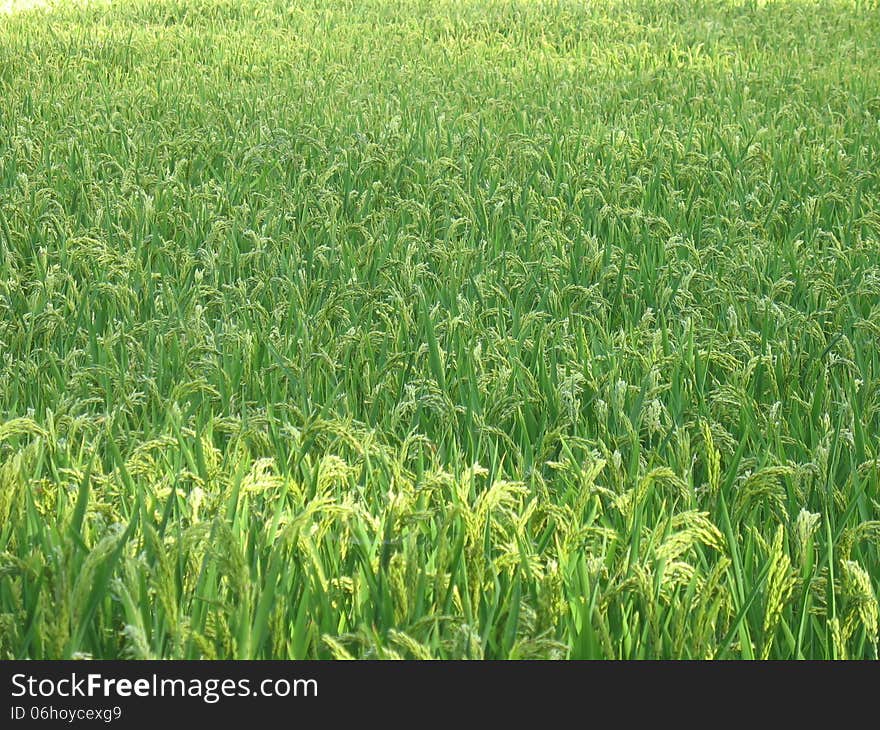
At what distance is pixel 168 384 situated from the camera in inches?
136

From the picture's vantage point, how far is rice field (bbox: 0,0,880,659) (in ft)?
6.67

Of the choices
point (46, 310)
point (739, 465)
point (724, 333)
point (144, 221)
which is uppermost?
point (144, 221)

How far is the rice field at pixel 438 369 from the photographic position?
6.67ft

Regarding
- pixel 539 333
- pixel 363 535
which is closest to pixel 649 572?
pixel 363 535

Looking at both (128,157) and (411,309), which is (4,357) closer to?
(411,309)

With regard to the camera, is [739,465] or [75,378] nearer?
[739,465]

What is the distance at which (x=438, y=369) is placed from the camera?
350 centimetres

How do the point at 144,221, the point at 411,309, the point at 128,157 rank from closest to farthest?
the point at 411,309 → the point at 144,221 → the point at 128,157

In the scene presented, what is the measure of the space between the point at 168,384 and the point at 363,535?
147cm

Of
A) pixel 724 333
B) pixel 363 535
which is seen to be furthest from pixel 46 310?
pixel 724 333

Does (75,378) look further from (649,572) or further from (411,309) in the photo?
(649,572)

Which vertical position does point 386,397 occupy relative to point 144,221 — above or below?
below

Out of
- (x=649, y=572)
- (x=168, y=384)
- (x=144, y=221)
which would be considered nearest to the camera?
(x=649, y=572)

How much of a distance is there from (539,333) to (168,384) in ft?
4.23
